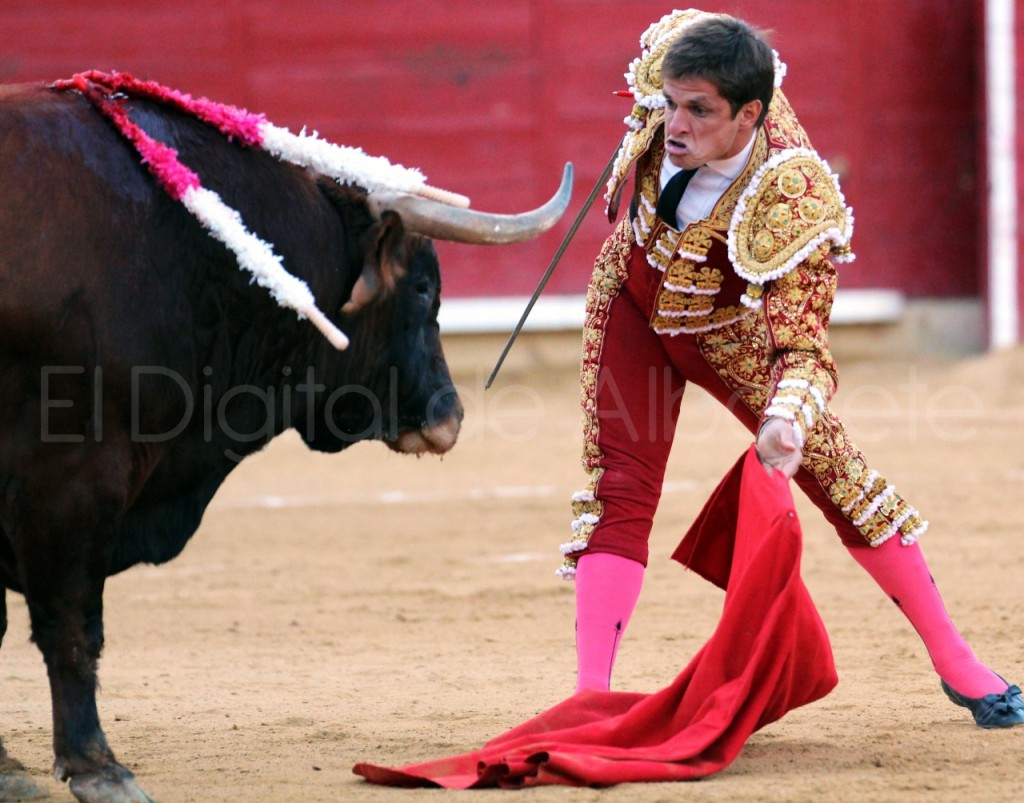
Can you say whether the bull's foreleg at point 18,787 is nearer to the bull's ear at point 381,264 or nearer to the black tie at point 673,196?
the bull's ear at point 381,264

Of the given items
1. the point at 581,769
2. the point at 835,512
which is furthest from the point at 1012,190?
the point at 581,769

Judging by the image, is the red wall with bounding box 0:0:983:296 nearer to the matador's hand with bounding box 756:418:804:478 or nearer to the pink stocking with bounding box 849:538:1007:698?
the pink stocking with bounding box 849:538:1007:698

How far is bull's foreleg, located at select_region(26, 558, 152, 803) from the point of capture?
8.42 ft

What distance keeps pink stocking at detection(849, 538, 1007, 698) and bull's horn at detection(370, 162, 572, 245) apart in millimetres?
861

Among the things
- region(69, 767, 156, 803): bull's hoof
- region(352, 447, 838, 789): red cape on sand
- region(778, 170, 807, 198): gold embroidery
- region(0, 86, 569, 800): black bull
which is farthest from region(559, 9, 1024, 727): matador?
region(69, 767, 156, 803): bull's hoof

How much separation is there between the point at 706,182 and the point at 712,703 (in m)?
0.88

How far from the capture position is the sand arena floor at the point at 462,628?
2.81 meters

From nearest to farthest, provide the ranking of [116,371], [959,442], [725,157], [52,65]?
[116,371]
[725,157]
[959,442]
[52,65]

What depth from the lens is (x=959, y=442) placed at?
277 inches

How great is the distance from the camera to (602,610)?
9.52ft

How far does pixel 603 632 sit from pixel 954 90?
7.36 metres

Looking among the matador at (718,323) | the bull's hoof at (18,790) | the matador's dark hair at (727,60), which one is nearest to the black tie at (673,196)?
the matador at (718,323)

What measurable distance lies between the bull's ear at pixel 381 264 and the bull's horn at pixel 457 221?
32 mm

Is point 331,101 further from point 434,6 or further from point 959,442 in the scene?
point 959,442
